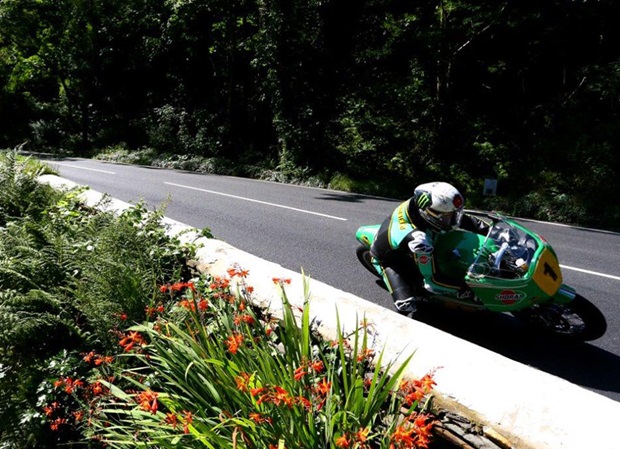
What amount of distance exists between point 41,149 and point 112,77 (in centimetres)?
671

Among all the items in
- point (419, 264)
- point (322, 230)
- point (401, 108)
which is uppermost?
point (401, 108)

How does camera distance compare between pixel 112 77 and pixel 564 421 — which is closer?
pixel 564 421

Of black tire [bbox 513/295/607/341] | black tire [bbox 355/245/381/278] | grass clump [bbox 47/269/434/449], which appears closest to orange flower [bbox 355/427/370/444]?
grass clump [bbox 47/269/434/449]

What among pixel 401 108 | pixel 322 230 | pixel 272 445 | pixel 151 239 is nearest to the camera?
pixel 272 445

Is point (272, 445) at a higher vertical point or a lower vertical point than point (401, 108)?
lower

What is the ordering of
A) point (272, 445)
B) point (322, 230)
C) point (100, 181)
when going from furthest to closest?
point (100, 181)
point (322, 230)
point (272, 445)

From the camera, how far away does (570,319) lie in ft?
13.9

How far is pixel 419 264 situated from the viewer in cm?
411

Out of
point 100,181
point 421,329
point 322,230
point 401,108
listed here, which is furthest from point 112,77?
point 421,329

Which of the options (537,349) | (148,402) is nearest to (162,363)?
(148,402)

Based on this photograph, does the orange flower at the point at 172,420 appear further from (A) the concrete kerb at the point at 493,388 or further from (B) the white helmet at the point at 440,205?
(B) the white helmet at the point at 440,205

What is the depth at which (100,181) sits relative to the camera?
1401 centimetres

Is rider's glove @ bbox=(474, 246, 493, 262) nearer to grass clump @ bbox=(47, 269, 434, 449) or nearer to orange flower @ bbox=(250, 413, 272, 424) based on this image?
grass clump @ bbox=(47, 269, 434, 449)

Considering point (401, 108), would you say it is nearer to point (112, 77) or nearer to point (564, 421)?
point (564, 421)
